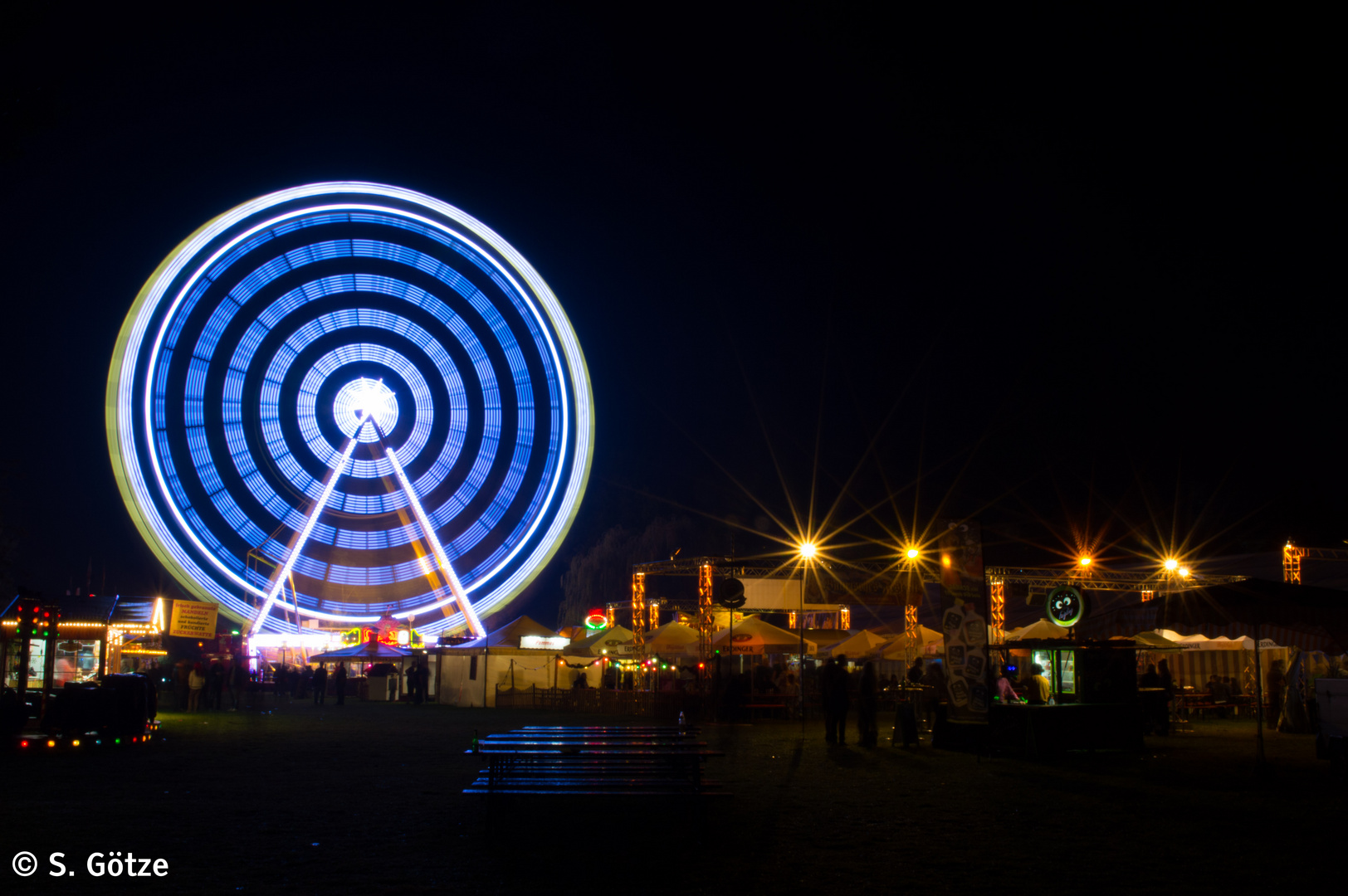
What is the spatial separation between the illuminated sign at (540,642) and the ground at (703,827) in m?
16.9

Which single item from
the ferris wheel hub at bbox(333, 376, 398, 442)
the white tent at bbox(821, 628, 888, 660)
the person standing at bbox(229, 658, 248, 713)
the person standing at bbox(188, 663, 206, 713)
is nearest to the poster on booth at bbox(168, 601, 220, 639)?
the person standing at bbox(188, 663, 206, 713)

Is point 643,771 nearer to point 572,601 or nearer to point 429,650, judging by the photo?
point 429,650

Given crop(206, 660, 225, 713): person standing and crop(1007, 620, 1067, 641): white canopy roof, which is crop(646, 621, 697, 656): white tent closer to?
crop(1007, 620, 1067, 641): white canopy roof

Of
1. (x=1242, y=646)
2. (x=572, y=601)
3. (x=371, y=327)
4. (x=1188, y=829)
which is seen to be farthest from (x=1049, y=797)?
(x=572, y=601)

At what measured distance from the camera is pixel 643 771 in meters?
7.25

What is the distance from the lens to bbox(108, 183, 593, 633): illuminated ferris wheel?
24656 mm

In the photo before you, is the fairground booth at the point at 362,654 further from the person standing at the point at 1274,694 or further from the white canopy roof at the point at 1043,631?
the person standing at the point at 1274,694

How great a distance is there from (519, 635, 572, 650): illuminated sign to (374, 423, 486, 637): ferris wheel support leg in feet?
3.82

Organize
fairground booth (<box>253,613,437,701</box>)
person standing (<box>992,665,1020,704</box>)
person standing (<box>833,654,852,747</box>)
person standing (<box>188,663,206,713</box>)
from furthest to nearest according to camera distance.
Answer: fairground booth (<box>253,613,437,701</box>) < person standing (<box>188,663,206,713</box>) < person standing (<box>992,665,1020,704</box>) < person standing (<box>833,654,852,747</box>)

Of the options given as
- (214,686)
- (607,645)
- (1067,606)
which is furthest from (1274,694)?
(214,686)

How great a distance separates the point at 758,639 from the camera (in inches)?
901

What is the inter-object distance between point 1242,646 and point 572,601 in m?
31.3

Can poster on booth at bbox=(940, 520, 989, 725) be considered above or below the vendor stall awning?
above

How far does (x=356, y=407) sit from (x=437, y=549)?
15.1ft
